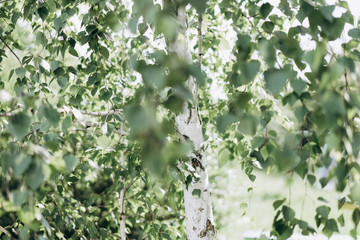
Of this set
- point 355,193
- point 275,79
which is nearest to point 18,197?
point 275,79

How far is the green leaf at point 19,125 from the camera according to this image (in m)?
0.69

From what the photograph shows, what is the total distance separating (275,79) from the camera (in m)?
0.76

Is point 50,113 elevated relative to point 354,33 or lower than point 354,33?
lower

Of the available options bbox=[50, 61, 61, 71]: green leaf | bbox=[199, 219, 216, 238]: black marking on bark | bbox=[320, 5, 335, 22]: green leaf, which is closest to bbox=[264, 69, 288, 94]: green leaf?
bbox=[320, 5, 335, 22]: green leaf

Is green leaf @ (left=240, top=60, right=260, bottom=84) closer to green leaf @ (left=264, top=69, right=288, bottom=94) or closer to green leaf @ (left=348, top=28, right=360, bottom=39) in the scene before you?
green leaf @ (left=264, top=69, right=288, bottom=94)

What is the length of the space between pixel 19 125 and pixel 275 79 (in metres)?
0.49

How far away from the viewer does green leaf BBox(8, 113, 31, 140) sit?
2.26 feet

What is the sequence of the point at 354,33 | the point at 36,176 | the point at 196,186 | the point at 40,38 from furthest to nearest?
the point at 196,186 → the point at 40,38 → the point at 354,33 → the point at 36,176

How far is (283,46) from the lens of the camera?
0.85 meters

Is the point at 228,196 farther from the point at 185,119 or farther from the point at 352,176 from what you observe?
the point at 352,176

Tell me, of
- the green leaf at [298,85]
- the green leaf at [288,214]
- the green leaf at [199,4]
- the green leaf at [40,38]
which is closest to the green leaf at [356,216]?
the green leaf at [288,214]

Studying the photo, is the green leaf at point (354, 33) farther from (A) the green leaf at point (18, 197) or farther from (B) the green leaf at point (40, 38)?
(B) the green leaf at point (40, 38)

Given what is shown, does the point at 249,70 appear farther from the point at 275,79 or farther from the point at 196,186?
the point at 196,186

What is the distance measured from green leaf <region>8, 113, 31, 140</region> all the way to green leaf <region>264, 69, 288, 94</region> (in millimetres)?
459
